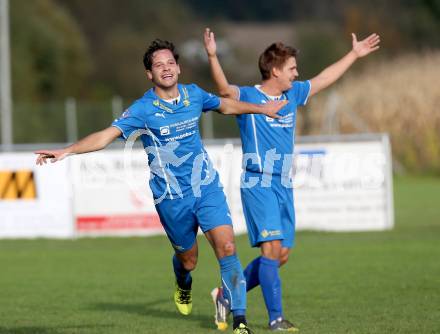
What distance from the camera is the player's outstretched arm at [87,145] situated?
26.3 ft

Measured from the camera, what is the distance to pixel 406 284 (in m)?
11.5

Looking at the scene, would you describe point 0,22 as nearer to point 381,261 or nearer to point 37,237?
point 37,237

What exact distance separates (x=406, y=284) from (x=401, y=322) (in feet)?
7.94

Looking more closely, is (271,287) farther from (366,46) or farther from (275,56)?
(366,46)

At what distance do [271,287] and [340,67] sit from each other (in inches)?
85.4

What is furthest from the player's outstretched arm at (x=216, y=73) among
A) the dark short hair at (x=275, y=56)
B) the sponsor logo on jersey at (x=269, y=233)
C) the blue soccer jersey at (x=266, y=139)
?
the sponsor logo on jersey at (x=269, y=233)

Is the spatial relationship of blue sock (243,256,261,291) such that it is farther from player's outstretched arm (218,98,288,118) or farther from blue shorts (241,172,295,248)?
player's outstretched arm (218,98,288,118)

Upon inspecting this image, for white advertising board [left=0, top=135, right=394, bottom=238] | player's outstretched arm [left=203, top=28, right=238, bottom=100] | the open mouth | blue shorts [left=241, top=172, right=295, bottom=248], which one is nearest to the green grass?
white advertising board [left=0, top=135, right=394, bottom=238]

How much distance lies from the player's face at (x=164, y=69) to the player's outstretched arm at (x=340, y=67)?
1.55 m

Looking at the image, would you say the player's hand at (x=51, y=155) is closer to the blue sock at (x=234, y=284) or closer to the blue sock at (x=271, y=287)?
the blue sock at (x=234, y=284)

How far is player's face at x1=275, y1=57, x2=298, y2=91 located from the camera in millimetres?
9414

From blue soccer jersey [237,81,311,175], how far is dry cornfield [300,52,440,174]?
22970 mm

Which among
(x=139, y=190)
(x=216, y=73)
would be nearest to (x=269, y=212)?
(x=216, y=73)

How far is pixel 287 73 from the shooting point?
9422mm
